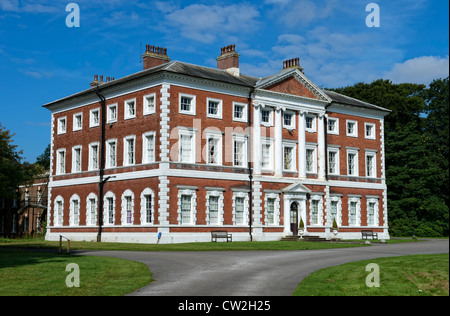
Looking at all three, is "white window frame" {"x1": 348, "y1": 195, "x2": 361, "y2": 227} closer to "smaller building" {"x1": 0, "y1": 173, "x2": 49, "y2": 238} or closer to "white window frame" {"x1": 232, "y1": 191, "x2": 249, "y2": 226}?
"white window frame" {"x1": 232, "y1": 191, "x2": 249, "y2": 226}

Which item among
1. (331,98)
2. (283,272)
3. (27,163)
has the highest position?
(331,98)

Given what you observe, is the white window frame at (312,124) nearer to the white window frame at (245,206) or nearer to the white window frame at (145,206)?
the white window frame at (245,206)

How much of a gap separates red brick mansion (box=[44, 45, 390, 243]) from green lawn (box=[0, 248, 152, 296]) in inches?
700

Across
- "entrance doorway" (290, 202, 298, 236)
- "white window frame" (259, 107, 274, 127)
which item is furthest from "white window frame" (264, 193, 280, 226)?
"white window frame" (259, 107, 274, 127)

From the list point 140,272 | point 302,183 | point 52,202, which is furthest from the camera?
point 52,202

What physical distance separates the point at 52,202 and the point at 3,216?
2600cm

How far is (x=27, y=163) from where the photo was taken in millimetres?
63344

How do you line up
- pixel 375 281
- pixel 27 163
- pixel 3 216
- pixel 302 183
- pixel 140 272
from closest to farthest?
pixel 375 281 < pixel 140 272 < pixel 302 183 < pixel 27 163 < pixel 3 216

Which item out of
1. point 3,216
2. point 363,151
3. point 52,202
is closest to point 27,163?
point 52,202

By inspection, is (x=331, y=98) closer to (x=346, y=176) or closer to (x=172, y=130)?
(x=346, y=176)

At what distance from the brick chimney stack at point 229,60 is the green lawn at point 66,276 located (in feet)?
96.3

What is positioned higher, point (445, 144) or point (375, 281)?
point (445, 144)

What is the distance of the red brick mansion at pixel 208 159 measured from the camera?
43.9 meters

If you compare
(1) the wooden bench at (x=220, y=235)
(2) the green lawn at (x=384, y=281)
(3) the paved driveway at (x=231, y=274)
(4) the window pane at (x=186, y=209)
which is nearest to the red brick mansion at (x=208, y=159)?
(4) the window pane at (x=186, y=209)
